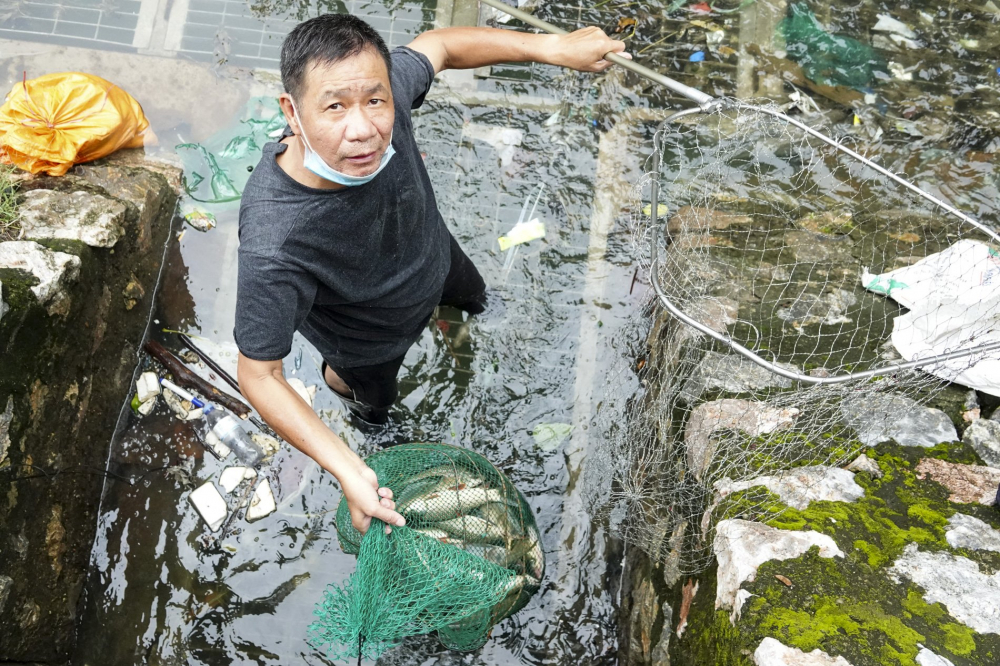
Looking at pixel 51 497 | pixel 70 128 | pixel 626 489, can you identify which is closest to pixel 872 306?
pixel 626 489

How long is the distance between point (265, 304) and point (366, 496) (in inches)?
26.4

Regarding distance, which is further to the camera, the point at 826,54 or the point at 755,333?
the point at 826,54

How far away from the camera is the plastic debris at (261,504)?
382 centimetres

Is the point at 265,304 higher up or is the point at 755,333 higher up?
the point at 265,304

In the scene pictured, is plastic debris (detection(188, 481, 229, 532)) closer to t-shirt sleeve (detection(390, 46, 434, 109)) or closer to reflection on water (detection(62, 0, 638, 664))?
reflection on water (detection(62, 0, 638, 664))

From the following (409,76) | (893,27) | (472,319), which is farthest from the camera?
(893,27)

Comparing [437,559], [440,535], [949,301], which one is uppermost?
[949,301]

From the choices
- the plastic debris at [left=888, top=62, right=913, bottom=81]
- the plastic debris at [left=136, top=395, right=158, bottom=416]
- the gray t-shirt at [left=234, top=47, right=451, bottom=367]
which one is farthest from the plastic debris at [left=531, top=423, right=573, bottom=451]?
the plastic debris at [left=888, top=62, right=913, bottom=81]

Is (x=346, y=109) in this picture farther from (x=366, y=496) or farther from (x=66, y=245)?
(x=66, y=245)

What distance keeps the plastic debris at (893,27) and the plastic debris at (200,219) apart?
14.4 feet

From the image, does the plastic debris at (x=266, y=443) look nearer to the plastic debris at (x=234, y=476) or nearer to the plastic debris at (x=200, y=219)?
the plastic debris at (x=234, y=476)

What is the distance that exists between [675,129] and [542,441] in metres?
2.16

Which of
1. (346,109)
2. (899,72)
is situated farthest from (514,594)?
(899,72)

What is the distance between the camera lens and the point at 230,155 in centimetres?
459
